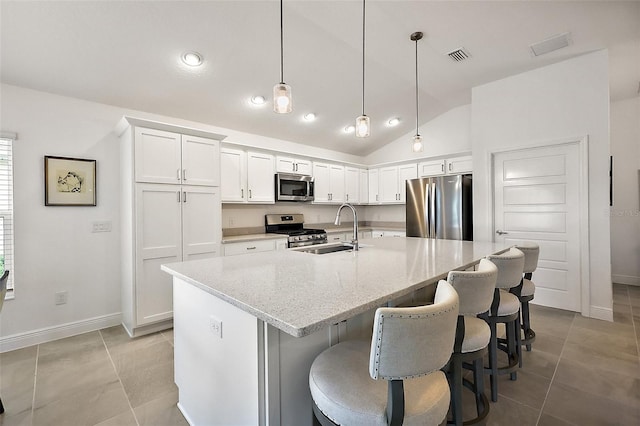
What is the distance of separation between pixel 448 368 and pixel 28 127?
399cm

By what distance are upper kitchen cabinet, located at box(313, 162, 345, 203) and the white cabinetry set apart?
1197 millimetres

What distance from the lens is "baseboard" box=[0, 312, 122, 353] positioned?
2598mm

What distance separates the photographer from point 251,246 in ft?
12.3

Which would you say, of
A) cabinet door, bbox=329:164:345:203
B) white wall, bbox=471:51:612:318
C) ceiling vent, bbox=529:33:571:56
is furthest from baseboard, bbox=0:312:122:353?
ceiling vent, bbox=529:33:571:56

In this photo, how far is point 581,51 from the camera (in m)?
3.05

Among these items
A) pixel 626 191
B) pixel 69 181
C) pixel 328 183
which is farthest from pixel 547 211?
pixel 69 181

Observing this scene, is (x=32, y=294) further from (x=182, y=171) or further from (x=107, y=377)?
(x=182, y=171)

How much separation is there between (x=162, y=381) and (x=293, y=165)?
130 inches

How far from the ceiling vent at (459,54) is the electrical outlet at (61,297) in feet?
15.8

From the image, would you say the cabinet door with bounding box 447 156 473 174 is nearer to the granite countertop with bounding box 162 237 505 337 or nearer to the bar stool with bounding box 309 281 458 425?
the granite countertop with bounding box 162 237 505 337

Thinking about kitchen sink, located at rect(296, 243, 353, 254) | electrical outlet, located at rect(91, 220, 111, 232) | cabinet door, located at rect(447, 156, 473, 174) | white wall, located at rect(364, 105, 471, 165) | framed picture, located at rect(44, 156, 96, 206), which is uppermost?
white wall, located at rect(364, 105, 471, 165)

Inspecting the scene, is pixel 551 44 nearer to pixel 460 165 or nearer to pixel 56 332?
pixel 460 165

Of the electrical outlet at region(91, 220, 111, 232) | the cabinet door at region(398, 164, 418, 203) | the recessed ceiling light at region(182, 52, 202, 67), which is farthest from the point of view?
the cabinet door at region(398, 164, 418, 203)

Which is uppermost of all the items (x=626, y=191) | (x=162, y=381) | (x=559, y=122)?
(x=559, y=122)
